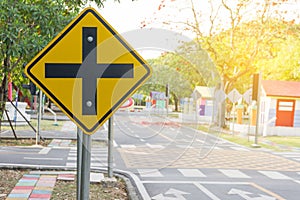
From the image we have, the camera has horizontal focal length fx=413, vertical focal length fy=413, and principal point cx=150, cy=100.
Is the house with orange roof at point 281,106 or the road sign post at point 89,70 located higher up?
the road sign post at point 89,70

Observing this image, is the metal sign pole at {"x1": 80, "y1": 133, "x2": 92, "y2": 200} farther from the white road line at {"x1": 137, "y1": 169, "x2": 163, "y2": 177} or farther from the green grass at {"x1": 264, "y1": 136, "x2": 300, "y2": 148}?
the green grass at {"x1": 264, "y1": 136, "x2": 300, "y2": 148}

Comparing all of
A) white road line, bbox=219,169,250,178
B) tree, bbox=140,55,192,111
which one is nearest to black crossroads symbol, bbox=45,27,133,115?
tree, bbox=140,55,192,111

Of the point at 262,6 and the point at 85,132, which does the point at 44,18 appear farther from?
the point at 262,6

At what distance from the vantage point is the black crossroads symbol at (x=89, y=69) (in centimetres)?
314

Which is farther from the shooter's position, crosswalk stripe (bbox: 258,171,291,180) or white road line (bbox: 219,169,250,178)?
crosswalk stripe (bbox: 258,171,291,180)

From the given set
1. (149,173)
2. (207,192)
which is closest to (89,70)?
(207,192)

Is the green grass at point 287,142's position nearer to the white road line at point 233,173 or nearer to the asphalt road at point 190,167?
the asphalt road at point 190,167

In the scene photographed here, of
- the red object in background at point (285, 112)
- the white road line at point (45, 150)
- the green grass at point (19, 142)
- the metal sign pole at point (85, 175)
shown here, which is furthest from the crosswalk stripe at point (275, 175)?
the red object in background at point (285, 112)

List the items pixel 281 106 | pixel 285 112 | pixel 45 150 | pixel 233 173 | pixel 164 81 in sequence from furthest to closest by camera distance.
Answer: pixel 285 112 → pixel 281 106 → pixel 45 150 → pixel 233 173 → pixel 164 81

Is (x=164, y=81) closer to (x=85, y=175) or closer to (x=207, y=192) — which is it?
(x=207, y=192)

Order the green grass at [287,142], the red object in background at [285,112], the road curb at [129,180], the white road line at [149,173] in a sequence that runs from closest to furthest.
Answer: the road curb at [129,180] → the white road line at [149,173] → the green grass at [287,142] → the red object in background at [285,112]

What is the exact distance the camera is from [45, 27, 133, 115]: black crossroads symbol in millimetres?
3143

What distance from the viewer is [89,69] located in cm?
316

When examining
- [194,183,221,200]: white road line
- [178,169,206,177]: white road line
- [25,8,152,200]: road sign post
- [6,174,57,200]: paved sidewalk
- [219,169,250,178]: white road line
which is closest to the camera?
[25,8,152,200]: road sign post
